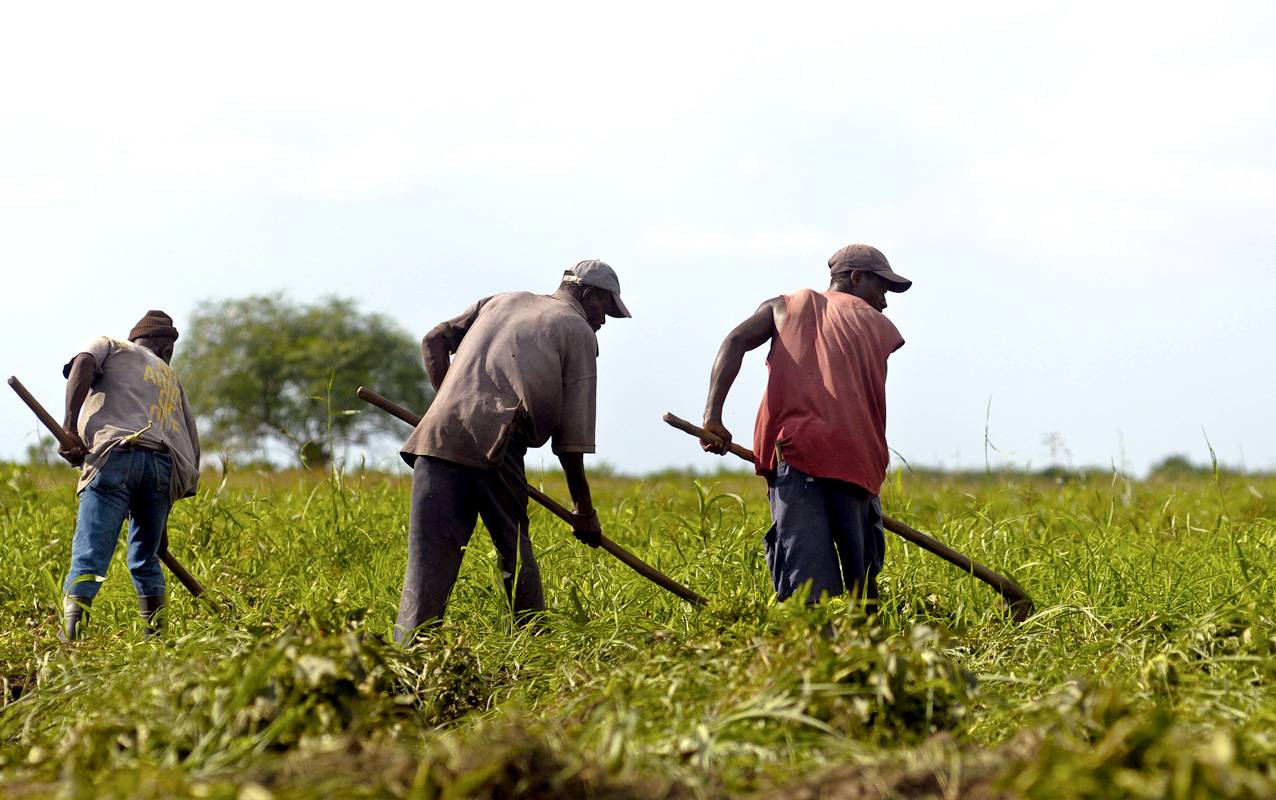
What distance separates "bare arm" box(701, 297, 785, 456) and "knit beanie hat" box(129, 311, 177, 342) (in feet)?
10.7

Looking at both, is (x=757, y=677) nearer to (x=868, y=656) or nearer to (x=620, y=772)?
(x=868, y=656)

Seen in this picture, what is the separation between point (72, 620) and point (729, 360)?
3.44 metres

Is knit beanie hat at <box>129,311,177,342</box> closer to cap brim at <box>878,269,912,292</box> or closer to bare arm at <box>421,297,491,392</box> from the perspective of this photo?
bare arm at <box>421,297,491,392</box>

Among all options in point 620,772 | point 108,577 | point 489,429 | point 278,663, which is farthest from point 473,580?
point 620,772

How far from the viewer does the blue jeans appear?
6684mm

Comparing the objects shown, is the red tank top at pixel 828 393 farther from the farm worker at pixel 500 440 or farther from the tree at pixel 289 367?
the tree at pixel 289 367

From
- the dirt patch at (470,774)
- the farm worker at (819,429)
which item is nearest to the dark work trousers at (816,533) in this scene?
the farm worker at (819,429)

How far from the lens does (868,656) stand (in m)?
3.57

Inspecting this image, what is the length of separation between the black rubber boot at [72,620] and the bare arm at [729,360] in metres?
3.09

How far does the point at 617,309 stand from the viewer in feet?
20.5

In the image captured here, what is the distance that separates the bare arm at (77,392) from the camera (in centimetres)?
676

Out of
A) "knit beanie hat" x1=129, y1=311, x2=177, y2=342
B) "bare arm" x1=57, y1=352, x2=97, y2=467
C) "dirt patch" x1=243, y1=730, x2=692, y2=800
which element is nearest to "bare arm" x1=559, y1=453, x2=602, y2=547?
"bare arm" x1=57, y1=352, x2=97, y2=467

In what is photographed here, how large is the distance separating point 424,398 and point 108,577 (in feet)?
98.1

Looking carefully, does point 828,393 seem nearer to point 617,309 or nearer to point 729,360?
point 729,360
